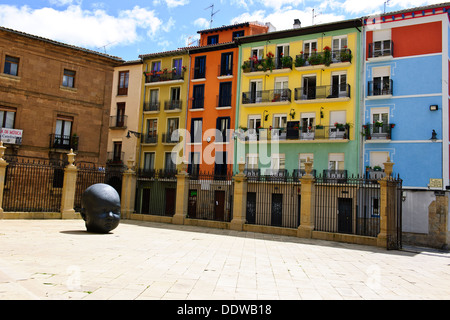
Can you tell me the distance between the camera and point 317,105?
97.3ft

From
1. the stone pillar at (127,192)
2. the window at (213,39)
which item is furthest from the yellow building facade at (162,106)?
the stone pillar at (127,192)

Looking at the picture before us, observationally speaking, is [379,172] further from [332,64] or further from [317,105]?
[332,64]

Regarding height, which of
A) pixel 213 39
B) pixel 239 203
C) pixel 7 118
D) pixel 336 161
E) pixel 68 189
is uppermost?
pixel 213 39

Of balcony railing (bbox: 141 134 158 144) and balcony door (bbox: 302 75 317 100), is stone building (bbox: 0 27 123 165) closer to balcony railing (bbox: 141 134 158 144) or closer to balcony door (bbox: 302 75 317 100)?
balcony railing (bbox: 141 134 158 144)

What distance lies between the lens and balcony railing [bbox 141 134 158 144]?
121 ft

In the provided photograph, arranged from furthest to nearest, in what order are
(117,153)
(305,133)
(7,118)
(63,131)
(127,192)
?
(117,153)
(305,133)
(63,131)
(7,118)
(127,192)

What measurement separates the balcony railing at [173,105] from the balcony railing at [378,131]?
17.5 meters

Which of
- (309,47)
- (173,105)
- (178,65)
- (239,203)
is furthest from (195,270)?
(178,65)

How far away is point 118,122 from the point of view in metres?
38.9

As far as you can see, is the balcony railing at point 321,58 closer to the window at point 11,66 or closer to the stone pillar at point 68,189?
the stone pillar at point 68,189

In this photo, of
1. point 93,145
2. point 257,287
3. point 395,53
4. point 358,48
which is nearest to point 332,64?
point 358,48

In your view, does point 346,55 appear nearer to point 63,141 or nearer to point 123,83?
point 63,141

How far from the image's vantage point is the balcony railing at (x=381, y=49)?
27203 millimetres

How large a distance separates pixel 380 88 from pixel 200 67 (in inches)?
664
